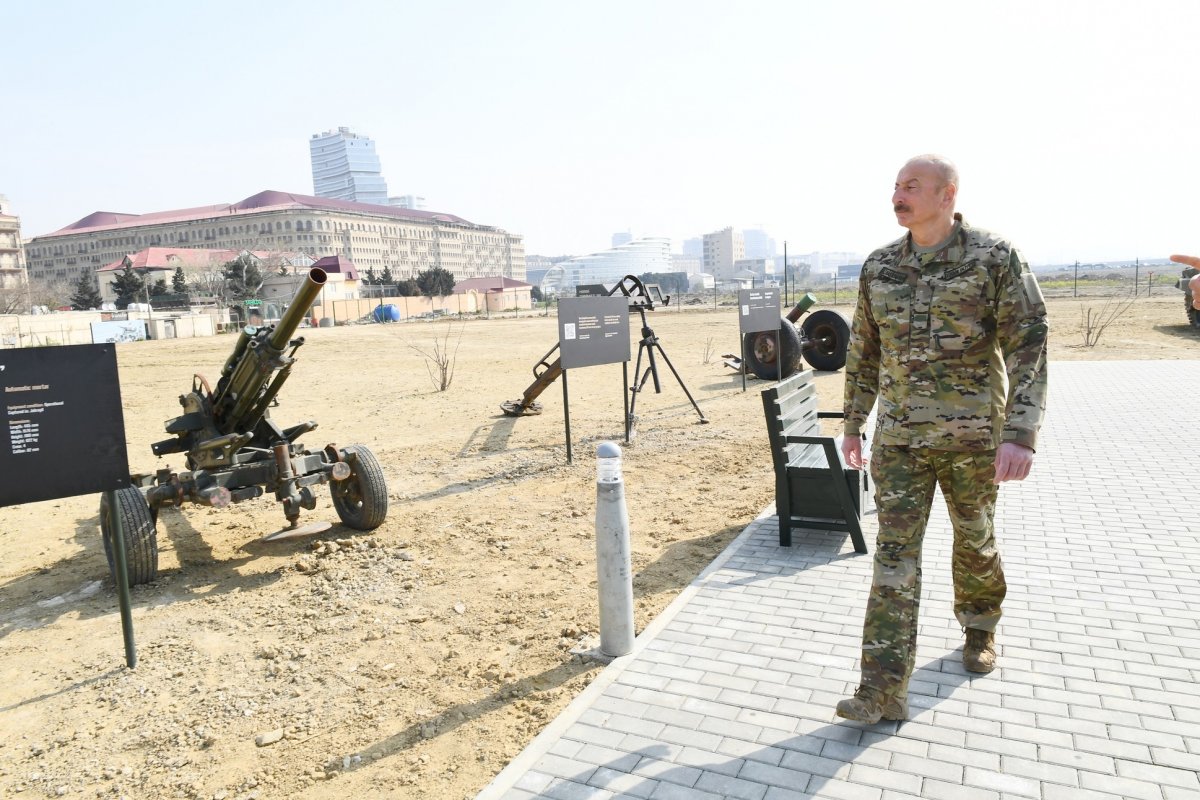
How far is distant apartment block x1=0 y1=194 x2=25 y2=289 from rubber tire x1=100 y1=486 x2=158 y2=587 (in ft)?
331

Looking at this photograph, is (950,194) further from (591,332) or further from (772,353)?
(772,353)

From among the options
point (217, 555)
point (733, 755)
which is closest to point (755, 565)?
point (733, 755)

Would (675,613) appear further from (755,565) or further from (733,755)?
(733,755)

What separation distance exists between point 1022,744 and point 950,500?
88 centimetres

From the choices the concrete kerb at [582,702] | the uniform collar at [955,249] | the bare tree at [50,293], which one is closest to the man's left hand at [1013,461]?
the uniform collar at [955,249]

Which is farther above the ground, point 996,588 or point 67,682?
point 996,588

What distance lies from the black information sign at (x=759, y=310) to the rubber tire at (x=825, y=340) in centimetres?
221

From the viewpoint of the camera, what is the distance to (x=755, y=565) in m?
5.07

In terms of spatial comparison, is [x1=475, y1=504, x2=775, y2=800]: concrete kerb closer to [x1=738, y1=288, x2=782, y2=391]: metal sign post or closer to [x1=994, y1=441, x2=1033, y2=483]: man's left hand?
[x1=994, y1=441, x2=1033, y2=483]: man's left hand

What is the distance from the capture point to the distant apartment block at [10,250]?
88.8 metres

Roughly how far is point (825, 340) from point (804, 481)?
10.6 m

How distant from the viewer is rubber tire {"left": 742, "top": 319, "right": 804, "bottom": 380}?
551 inches

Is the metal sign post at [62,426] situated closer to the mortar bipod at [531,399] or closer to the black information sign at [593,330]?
the black information sign at [593,330]

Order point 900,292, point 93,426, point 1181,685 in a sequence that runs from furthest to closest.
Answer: point 93,426 < point 1181,685 < point 900,292
